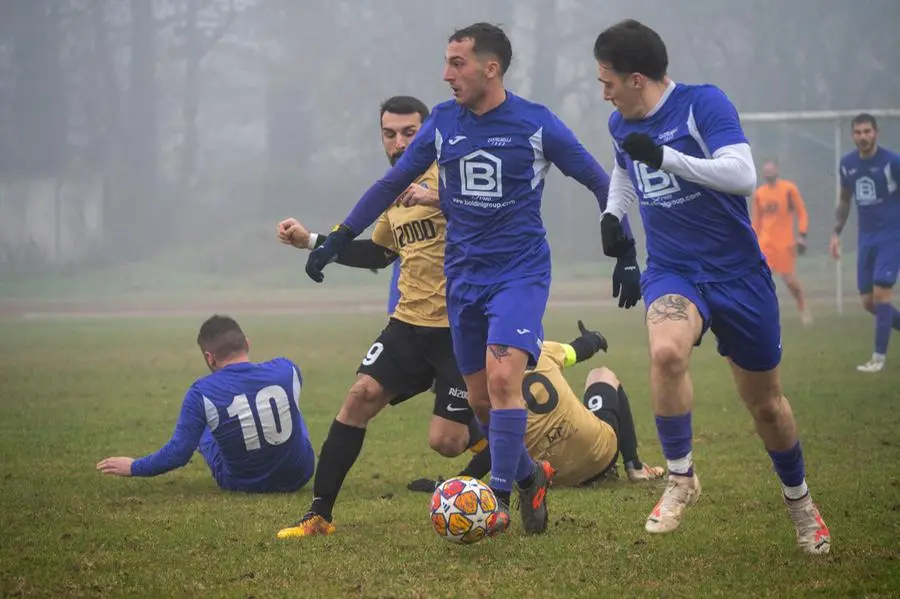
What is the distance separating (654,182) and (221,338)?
304 centimetres

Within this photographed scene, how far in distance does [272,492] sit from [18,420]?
175 inches

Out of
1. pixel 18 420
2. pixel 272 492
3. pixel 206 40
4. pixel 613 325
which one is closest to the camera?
pixel 272 492

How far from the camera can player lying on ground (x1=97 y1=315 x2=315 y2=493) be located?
7418 millimetres

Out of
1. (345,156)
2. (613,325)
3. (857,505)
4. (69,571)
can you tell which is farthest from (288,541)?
(345,156)

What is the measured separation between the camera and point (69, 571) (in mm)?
5590

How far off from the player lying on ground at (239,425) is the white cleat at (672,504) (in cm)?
273

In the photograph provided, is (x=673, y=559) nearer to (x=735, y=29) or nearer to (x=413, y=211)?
(x=413, y=211)

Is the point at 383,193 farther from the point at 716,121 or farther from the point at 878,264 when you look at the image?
the point at 878,264

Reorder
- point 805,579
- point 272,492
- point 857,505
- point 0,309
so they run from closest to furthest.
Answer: point 805,579, point 857,505, point 272,492, point 0,309

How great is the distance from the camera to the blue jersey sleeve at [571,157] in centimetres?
635

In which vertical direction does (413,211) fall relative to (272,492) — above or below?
above

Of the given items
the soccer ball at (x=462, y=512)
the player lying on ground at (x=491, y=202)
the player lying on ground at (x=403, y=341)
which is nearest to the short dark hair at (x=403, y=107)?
the player lying on ground at (x=403, y=341)

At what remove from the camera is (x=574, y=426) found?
739cm

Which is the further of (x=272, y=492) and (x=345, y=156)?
(x=345, y=156)
